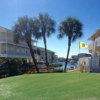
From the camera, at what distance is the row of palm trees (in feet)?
152

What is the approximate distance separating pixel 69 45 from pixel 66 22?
4377 mm

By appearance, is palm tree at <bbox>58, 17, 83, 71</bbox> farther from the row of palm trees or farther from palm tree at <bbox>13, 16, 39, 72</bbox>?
palm tree at <bbox>13, 16, 39, 72</bbox>

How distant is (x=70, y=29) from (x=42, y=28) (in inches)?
210

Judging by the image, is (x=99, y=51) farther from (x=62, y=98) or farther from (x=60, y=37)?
(x=62, y=98)

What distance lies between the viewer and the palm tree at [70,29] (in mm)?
48281

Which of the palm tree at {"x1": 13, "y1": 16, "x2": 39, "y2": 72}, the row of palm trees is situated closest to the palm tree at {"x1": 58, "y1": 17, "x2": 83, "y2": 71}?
the row of palm trees

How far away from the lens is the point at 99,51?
49750 mm

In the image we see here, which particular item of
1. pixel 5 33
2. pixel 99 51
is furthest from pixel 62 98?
pixel 5 33

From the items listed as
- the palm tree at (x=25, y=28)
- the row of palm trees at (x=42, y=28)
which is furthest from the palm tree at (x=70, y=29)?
the palm tree at (x=25, y=28)

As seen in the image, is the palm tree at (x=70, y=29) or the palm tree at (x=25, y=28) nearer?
the palm tree at (x=25, y=28)

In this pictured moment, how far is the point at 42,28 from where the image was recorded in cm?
4741

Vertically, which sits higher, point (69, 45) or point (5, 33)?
point (5, 33)

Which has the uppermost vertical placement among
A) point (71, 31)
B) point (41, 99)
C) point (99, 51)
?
point (71, 31)

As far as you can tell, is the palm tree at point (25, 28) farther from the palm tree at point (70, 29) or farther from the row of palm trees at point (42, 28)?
the palm tree at point (70, 29)
